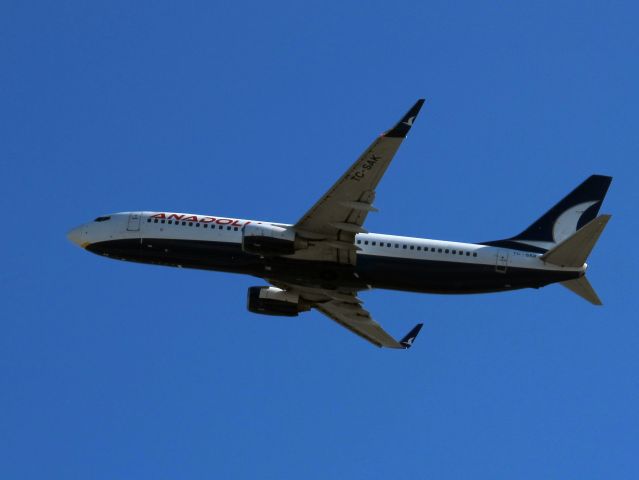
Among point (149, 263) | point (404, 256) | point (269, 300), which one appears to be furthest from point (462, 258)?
point (149, 263)

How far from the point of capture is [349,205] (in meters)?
60.3

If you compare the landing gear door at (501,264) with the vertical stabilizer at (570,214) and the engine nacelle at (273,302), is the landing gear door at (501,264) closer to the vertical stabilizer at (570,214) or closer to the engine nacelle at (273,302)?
the vertical stabilizer at (570,214)

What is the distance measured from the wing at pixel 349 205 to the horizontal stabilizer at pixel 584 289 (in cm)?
1178

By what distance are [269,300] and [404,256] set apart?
34.2ft

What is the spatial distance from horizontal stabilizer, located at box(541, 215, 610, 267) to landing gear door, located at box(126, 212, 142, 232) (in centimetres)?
2285

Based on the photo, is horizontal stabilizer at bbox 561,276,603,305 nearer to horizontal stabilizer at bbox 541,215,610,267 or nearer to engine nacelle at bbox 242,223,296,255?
horizontal stabilizer at bbox 541,215,610,267

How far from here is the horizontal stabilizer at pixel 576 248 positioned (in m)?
60.2

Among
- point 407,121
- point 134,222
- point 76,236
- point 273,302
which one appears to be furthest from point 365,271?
point 76,236

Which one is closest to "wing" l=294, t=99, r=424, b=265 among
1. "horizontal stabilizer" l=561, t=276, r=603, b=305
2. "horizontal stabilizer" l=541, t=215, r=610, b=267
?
"horizontal stabilizer" l=541, t=215, r=610, b=267

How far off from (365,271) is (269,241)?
18.3 feet

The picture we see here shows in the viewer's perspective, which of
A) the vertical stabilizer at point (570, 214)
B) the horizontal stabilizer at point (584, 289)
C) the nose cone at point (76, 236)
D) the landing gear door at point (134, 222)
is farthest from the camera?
the nose cone at point (76, 236)

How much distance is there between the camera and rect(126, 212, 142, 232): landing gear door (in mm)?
67812

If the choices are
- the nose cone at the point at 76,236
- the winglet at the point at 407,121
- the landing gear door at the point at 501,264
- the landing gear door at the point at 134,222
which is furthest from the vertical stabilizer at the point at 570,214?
the nose cone at the point at 76,236

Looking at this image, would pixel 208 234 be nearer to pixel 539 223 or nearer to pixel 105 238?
pixel 105 238
